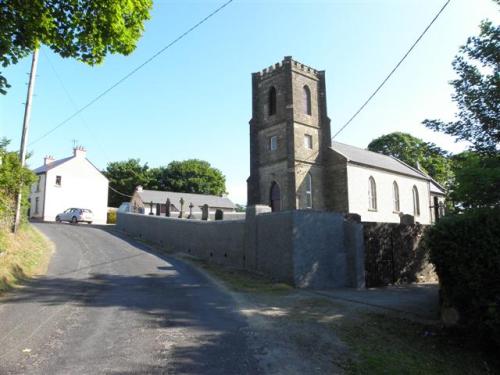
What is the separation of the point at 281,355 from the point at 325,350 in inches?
35.7

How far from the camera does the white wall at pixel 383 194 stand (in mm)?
30766

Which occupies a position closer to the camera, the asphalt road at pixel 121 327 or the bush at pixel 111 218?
the asphalt road at pixel 121 327

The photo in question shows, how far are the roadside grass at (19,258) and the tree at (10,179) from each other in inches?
34.0

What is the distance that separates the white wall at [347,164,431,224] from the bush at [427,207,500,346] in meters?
22.7

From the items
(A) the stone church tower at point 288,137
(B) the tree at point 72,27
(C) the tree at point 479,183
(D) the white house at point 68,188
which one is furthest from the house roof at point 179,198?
(C) the tree at point 479,183

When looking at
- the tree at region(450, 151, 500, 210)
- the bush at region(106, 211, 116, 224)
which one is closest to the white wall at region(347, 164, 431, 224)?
the tree at region(450, 151, 500, 210)

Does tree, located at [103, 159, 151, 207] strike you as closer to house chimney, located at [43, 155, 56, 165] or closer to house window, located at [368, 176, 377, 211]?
house chimney, located at [43, 155, 56, 165]

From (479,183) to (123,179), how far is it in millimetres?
67147

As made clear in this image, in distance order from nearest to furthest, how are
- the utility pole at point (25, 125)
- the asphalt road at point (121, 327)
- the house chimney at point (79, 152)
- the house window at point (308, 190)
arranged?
1. the asphalt road at point (121, 327)
2. the utility pole at point (25, 125)
3. the house window at point (308, 190)
4. the house chimney at point (79, 152)

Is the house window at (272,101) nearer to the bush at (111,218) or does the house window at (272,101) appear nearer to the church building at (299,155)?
the church building at (299,155)

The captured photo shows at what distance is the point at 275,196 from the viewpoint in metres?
29.9

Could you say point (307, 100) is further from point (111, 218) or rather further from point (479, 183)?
point (111, 218)

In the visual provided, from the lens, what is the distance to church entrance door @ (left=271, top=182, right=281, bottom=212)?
29.4 metres

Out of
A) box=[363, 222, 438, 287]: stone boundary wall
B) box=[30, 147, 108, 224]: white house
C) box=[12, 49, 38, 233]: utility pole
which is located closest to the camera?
box=[363, 222, 438, 287]: stone boundary wall
